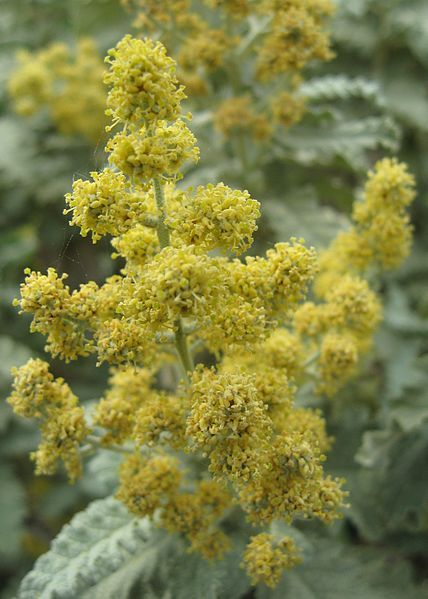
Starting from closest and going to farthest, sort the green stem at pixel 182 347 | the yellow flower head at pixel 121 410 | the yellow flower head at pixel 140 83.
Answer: the yellow flower head at pixel 140 83 → the green stem at pixel 182 347 → the yellow flower head at pixel 121 410

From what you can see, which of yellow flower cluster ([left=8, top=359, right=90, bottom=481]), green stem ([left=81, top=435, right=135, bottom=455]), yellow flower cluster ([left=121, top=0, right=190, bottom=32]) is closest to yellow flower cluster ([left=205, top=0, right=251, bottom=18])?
yellow flower cluster ([left=121, top=0, right=190, bottom=32])

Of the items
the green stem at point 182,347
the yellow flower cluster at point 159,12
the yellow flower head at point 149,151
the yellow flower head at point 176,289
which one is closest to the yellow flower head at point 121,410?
the green stem at point 182,347

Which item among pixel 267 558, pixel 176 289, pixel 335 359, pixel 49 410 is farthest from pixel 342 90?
pixel 267 558

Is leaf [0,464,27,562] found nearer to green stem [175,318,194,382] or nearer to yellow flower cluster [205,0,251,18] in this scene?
green stem [175,318,194,382]

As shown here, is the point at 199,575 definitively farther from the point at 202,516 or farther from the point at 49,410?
the point at 49,410

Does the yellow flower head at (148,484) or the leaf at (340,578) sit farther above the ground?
the yellow flower head at (148,484)

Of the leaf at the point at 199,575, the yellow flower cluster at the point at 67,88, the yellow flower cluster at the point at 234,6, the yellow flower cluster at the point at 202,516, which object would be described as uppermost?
the yellow flower cluster at the point at 67,88

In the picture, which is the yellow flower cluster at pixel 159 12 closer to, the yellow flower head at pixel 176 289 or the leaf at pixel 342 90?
the leaf at pixel 342 90
